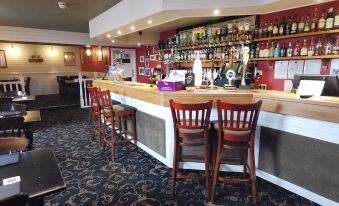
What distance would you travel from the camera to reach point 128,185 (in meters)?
2.55

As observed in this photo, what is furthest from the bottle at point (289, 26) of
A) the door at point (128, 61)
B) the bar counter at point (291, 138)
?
the door at point (128, 61)

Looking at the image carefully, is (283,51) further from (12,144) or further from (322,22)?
(12,144)

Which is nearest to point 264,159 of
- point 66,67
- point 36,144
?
point 36,144

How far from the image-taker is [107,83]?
4488 mm

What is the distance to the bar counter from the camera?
2004 mm

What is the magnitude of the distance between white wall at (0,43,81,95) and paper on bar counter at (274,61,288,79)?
10105 mm

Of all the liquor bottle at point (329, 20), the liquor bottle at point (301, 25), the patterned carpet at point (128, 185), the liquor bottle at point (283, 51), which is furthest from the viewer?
the liquor bottle at point (283, 51)

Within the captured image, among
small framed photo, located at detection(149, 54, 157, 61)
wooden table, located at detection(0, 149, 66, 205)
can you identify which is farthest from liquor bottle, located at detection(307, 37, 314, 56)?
small framed photo, located at detection(149, 54, 157, 61)

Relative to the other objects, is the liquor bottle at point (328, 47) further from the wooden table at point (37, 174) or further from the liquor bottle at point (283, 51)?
the wooden table at point (37, 174)

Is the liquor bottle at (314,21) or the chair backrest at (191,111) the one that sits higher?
the liquor bottle at (314,21)

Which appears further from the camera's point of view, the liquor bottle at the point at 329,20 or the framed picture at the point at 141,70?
the framed picture at the point at 141,70

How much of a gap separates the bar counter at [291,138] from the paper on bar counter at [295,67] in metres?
1.90

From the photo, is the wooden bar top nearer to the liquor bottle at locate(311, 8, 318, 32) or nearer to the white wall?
the liquor bottle at locate(311, 8, 318, 32)

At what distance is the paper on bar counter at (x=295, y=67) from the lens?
3.88 metres
